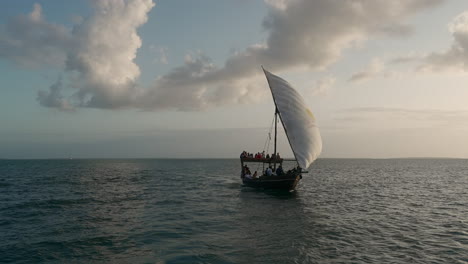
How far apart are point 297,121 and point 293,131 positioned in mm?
1475

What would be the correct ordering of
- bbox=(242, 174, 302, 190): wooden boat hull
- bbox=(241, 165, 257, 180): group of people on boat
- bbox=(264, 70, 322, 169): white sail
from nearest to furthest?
bbox=(264, 70, 322, 169): white sail < bbox=(242, 174, 302, 190): wooden boat hull < bbox=(241, 165, 257, 180): group of people on boat

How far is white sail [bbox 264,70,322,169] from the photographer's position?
35.4 m

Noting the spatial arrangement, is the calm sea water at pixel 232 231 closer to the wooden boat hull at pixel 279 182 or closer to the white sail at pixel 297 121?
the wooden boat hull at pixel 279 182

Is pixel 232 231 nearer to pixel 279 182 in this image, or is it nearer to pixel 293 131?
pixel 293 131

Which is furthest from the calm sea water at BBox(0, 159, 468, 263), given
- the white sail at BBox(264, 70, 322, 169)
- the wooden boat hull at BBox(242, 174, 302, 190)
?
the white sail at BBox(264, 70, 322, 169)

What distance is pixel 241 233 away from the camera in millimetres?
19500

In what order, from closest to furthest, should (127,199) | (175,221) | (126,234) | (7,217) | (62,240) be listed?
1. (62,240)
2. (126,234)
3. (175,221)
4. (7,217)
5. (127,199)

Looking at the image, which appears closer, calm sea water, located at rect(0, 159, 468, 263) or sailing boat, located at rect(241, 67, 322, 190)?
calm sea water, located at rect(0, 159, 468, 263)

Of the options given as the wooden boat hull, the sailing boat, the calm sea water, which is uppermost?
the sailing boat

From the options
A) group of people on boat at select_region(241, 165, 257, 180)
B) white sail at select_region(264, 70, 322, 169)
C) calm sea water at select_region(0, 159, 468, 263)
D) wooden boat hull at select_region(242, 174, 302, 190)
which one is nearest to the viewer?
calm sea water at select_region(0, 159, 468, 263)

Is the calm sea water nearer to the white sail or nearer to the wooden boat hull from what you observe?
the wooden boat hull

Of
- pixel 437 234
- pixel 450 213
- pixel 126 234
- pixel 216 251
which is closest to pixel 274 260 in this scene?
pixel 216 251

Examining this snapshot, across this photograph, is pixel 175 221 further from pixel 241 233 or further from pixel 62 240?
pixel 62 240

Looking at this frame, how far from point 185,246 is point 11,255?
871 cm
